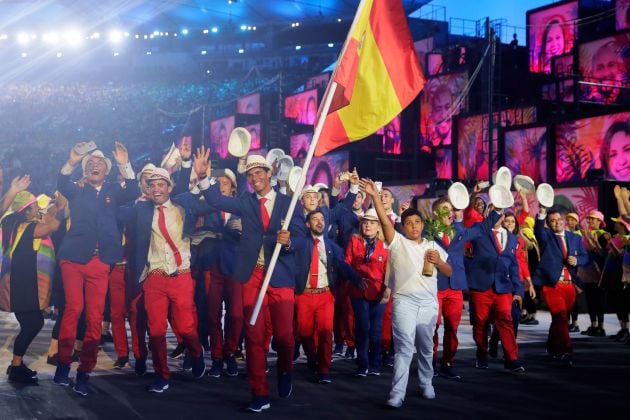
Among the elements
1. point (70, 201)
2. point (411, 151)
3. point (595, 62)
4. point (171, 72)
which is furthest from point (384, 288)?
point (171, 72)

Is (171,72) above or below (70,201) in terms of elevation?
above

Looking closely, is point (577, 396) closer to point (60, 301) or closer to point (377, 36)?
point (377, 36)

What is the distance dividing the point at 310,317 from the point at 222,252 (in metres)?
1.21

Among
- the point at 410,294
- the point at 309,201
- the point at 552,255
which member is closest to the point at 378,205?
the point at 410,294

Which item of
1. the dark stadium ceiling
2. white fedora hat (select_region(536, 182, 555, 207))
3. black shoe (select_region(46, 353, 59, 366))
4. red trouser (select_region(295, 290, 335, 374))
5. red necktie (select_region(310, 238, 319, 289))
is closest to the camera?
red trouser (select_region(295, 290, 335, 374))

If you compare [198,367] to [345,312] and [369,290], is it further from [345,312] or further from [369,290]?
[345,312]

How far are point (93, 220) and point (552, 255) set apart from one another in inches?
205

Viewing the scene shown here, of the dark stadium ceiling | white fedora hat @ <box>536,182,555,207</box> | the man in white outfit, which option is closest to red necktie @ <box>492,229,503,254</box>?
white fedora hat @ <box>536,182,555,207</box>

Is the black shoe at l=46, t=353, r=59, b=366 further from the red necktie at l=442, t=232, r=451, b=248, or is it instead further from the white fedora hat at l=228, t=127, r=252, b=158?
the red necktie at l=442, t=232, r=451, b=248

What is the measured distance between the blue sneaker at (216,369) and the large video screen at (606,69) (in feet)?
75.3

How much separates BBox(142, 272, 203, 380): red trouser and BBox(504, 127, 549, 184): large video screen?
54.5 feet

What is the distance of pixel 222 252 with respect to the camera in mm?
8914

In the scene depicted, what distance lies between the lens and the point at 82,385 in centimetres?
745

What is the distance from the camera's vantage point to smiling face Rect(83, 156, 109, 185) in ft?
26.5
